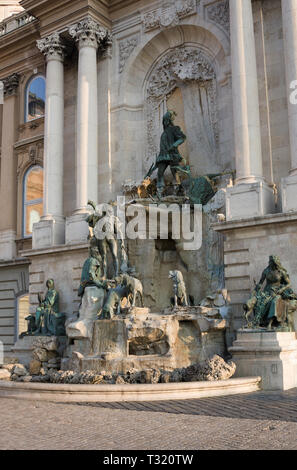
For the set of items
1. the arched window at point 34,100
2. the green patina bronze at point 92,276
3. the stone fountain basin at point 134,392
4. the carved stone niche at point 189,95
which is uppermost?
the arched window at point 34,100

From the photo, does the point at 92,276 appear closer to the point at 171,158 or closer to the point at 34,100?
the point at 171,158

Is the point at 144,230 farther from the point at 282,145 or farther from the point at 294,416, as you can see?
the point at 294,416

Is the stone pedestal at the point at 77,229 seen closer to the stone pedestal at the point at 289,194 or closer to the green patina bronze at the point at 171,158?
the green patina bronze at the point at 171,158

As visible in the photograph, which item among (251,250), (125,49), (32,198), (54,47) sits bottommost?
(251,250)

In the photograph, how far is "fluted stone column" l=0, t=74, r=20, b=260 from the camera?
25.1m

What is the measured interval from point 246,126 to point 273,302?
6.41 metres

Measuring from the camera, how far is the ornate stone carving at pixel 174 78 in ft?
68.4

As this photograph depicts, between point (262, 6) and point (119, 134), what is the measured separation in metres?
7.37

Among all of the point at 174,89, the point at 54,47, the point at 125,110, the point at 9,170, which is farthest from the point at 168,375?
the point at 9,170

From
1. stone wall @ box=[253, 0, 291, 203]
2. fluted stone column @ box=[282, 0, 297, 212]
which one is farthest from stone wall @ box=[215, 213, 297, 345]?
stone wall @ box=[253, 0, 291, 203]

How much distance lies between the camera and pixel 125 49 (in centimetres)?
2259

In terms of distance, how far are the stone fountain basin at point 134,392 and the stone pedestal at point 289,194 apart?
5.71m

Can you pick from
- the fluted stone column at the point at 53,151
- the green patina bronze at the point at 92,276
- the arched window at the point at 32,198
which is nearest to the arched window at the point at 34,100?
the arched window at the point at 32,198

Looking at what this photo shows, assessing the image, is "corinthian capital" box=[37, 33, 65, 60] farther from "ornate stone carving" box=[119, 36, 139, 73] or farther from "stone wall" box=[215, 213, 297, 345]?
"stone wall" box=[215, 213, 297, 345]
